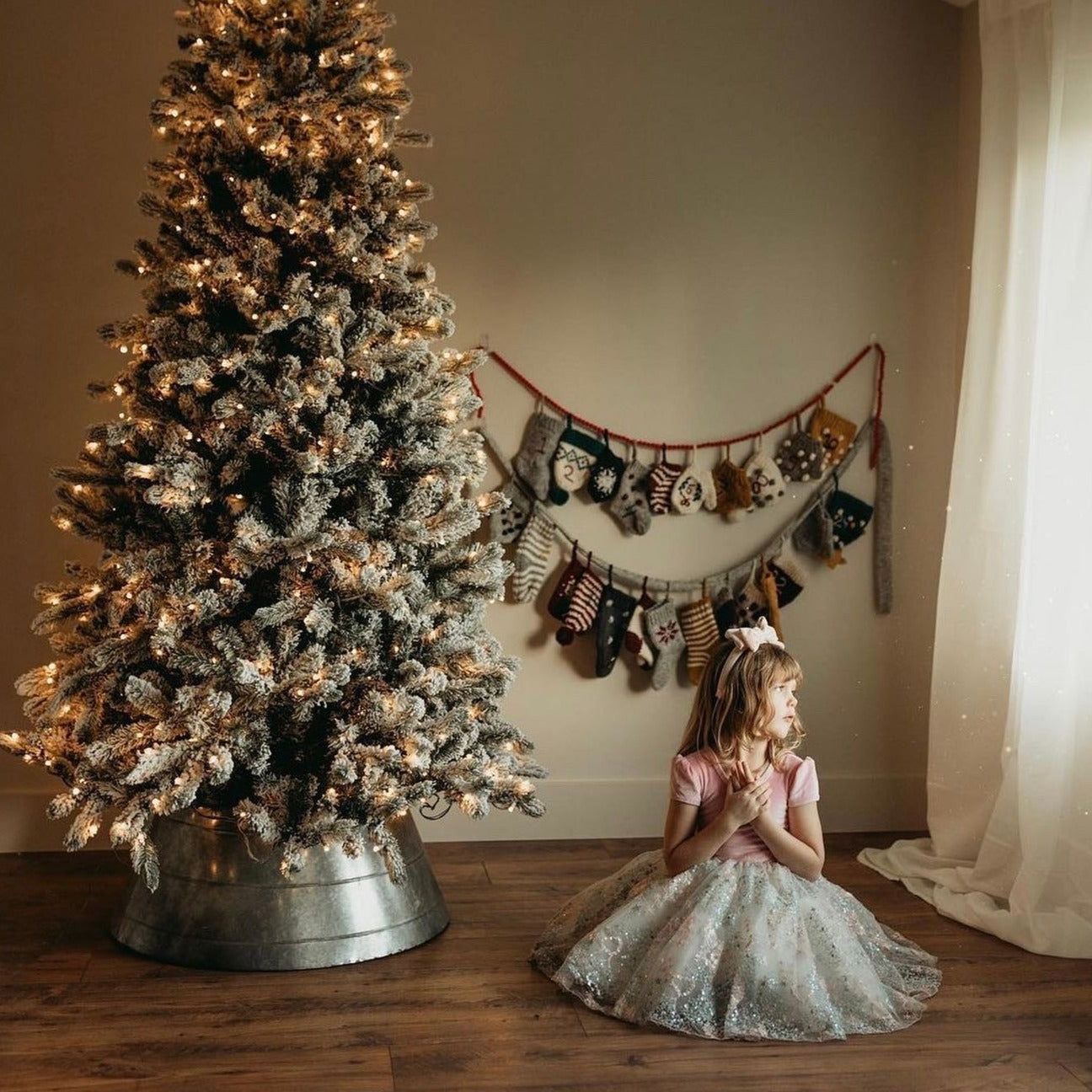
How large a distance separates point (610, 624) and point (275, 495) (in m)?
1.31

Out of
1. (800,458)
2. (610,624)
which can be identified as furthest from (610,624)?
(800,458)

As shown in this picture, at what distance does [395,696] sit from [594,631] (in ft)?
3.90

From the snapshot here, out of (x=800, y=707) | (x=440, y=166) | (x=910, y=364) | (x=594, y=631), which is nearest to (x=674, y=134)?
(x=440, y=166)

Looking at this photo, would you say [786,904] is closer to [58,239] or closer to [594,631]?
[594,631]

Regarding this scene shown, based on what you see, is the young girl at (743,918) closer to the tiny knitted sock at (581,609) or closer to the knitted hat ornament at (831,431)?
the tiny knitted sock at (581,609)

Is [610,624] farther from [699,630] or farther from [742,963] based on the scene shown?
[742,963]

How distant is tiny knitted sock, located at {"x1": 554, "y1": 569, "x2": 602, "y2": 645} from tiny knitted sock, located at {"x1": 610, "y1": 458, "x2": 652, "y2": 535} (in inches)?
7.7

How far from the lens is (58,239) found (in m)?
3.46

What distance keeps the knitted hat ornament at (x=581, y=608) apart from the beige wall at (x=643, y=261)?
90mm

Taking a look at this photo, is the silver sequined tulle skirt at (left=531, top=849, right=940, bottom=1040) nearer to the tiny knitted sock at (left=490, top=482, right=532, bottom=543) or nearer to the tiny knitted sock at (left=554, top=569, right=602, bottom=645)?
the tiny knitted sock at (left=554, top=569, right=602, bottom=645)

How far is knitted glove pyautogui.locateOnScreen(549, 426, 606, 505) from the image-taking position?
365 centimetres

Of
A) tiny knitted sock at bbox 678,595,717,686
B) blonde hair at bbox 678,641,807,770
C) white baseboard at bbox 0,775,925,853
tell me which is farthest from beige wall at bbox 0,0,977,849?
blonde hair at bbox 678,641,807,770

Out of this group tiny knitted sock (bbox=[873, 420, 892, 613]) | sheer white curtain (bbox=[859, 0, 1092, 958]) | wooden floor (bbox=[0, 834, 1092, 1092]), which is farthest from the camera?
tiny knitted sock (bbox=[873, 420, 892, 613])

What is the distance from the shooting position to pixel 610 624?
3670 mm
